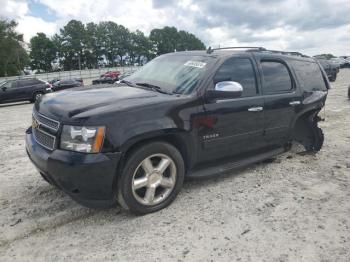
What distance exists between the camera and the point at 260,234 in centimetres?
341

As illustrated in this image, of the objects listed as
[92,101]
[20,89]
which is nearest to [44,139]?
[92,101]

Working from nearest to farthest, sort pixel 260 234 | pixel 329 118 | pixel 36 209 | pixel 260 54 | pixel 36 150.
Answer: pixel 260 234 < pixel 36 150 < pixel 36 209 < pixel 260 54 < pixel 329 118

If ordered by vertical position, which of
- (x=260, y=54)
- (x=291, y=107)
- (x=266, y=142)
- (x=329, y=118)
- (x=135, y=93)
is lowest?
(x=329, y=118)

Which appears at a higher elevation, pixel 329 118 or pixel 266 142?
pixel 266 142

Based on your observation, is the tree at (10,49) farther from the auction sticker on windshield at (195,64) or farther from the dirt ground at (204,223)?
the auction sticker on windshield at (195,64)

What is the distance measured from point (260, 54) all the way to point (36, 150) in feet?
10.4

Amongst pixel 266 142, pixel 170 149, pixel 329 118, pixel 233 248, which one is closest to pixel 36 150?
pixel 170 149

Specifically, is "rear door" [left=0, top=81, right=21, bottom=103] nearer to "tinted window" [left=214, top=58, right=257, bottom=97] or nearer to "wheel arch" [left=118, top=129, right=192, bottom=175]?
"tinted window" [left=214, top=58, right=257, bottom=97]

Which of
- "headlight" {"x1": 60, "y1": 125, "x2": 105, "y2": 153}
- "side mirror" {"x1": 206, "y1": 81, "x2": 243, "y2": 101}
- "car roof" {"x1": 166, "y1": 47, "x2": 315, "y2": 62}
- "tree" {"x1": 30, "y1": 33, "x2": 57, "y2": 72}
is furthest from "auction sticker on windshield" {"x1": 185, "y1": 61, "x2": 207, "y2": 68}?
"tree" {"x1": 30, "y1": 33, "x2": 57, "y2": 72}

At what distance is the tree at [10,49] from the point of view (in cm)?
6249

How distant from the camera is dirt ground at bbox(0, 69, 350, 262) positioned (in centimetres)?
313

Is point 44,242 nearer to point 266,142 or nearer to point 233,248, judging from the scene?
point 233,248

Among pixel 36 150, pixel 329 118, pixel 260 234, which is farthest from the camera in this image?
pixel 329 118

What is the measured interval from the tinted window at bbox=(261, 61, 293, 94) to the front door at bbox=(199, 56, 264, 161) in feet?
0.75
